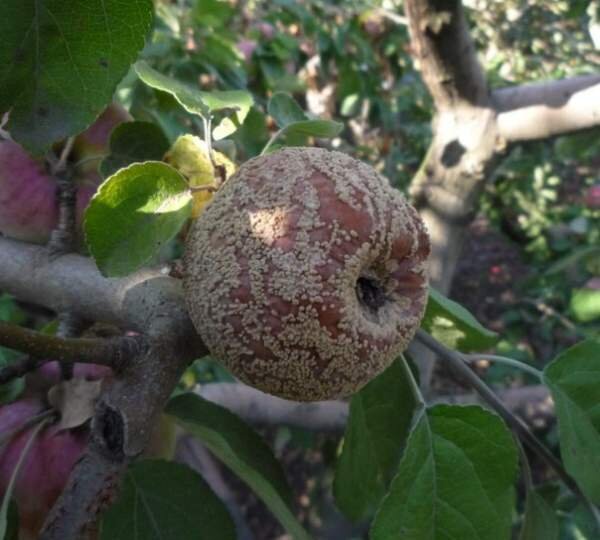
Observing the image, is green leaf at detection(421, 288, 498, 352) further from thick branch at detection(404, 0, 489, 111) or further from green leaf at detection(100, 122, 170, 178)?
thick branch at detection(404, 0, 489, 111)

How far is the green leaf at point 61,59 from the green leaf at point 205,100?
4.7 inches

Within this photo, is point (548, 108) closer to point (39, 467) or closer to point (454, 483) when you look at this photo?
point (454, 483)

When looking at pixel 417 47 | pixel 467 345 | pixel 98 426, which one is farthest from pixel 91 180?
pixel 417 47

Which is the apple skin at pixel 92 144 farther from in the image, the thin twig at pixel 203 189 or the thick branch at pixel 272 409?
the thick branch at pixel 272 409

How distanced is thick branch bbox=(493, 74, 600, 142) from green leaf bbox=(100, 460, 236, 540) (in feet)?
3.59

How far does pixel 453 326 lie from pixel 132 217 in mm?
387

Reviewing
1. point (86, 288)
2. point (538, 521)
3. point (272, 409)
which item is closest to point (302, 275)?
point (86, 288)

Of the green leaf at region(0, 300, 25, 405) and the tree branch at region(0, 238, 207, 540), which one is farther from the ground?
the tree branch at region(0, 238, 207, 540)

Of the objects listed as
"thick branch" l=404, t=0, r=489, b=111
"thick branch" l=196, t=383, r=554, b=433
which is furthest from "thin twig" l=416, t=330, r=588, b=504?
"thick branch" l=404, t=0, r=489, b=111

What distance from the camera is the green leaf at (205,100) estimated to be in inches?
28.4

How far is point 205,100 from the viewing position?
0.77m

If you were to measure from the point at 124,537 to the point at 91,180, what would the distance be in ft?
1.26

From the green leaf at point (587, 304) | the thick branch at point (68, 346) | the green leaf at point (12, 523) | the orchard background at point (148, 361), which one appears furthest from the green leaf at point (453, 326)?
the green leaf at point (587, 304)

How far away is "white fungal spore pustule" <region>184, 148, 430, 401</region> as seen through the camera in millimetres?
583
